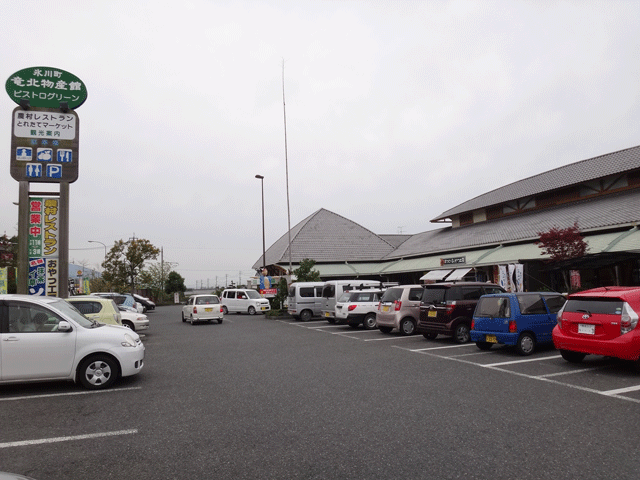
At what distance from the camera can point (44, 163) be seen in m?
13.5

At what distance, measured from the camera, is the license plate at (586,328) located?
862cm

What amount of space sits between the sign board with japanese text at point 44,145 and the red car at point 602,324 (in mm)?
13559

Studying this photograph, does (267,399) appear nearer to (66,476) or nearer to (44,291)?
(66,476)

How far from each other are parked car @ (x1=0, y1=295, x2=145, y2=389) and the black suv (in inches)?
341

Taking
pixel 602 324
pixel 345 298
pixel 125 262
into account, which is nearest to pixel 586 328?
pixel 602 324

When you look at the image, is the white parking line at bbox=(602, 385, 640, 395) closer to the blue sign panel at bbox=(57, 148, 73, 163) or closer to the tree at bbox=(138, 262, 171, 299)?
the blue sign panel at bbox=(57, 148, 73, 163)

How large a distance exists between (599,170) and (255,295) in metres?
22.9

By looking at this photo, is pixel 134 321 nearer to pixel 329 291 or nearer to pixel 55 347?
pixel 329 291

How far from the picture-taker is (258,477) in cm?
409

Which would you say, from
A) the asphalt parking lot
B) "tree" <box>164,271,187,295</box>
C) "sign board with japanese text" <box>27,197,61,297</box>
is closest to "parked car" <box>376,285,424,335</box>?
the asphalt parking lot

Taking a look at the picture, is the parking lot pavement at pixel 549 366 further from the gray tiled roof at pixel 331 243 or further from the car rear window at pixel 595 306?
the gray tiled roof at pixel 331 243

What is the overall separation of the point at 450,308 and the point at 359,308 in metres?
5.76

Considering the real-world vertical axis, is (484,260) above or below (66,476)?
above

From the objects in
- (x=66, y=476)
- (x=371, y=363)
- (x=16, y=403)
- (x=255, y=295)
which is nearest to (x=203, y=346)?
(x=371, y=363)
